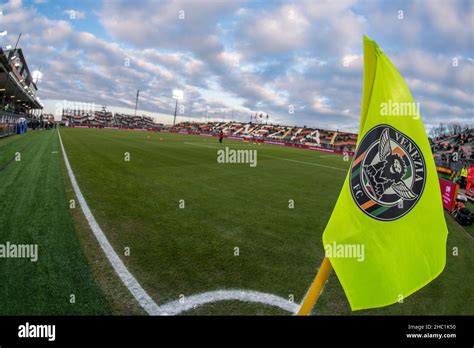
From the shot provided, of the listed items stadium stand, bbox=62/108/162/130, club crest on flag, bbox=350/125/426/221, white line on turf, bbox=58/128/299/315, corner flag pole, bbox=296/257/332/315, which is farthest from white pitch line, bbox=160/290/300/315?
stadium stand, bbox=62/108/162/130

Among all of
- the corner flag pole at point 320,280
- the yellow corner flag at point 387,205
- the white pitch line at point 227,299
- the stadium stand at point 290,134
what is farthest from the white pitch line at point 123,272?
the stadium stand at point 290,134

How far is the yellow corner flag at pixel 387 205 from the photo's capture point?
164cm

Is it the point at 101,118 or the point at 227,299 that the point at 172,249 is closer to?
the point at 227,299

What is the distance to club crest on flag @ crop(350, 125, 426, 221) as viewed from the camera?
5.52 feet

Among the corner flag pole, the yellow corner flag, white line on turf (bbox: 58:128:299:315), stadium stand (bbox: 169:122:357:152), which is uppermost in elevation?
stadium stand (bbox: 169:122:357:152)

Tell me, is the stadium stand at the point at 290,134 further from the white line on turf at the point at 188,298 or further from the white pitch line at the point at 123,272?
the white line on turf at the point at 188,298

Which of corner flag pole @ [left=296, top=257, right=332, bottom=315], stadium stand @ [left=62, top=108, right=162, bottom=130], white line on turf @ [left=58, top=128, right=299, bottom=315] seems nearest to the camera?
corner flag pole @ [left=296, top=257, right=332, bottom=315]

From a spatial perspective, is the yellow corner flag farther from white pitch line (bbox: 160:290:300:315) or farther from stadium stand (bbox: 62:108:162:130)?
stadium stand (bbox: 62:108:162:130)

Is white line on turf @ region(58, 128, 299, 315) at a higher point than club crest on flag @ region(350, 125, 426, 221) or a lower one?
lower

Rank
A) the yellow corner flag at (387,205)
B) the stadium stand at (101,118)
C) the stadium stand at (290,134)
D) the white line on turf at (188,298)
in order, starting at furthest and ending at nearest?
1. the stadium stand at (101,118)
2. the stadium stand at (290,134)
3. the white line on turf at (188,298)
4. the yellow corner flag at (387,205)

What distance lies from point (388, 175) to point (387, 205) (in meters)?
0.19

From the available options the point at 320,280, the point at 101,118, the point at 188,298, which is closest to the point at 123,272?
the point at 188,298

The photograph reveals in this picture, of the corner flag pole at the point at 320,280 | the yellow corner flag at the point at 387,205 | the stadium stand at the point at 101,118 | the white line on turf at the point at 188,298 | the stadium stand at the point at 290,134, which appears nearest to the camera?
the yellow corner flag at the point at 387,205

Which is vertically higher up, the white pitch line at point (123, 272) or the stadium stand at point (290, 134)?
the stadium stand at point (290, 134)
